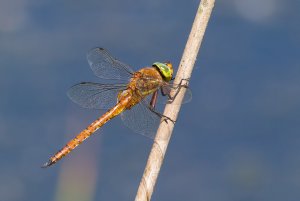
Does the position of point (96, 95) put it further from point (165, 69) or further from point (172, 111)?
point (172, 111)

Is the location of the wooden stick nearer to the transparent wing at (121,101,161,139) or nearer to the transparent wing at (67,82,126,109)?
the transparent wing at (121,101,161,139)

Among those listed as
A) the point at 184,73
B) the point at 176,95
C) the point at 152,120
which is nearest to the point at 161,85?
the point at 152,120

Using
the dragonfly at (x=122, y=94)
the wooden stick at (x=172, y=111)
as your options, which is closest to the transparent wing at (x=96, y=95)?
the dragonfly at (x=122, y=94)

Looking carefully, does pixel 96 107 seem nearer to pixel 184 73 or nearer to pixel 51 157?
pixel 51 157

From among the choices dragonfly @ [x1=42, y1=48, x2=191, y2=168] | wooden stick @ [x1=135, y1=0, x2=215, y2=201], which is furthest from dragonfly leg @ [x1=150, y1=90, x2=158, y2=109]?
wooden stick @ [x1=135, y1=0, x2=215, y2=201]

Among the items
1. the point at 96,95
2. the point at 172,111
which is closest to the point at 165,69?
the point at 96,95
